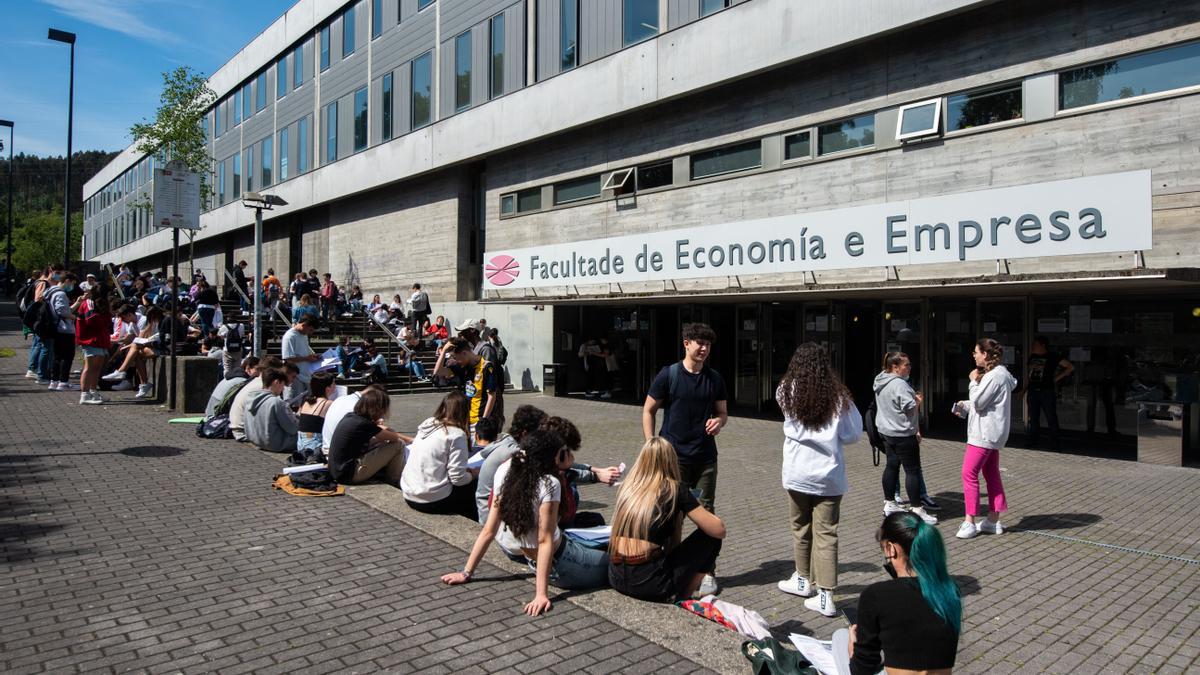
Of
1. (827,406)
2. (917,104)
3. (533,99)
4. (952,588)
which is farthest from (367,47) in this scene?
(952,588)

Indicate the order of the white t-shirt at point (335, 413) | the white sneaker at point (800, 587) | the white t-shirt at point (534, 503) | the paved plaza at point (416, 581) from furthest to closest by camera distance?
the white t-shirt at point (335, 413), the white sneaker at point (800, 587), the white t-shirt at point (534, 503), the paved plaza at point (416, 581)

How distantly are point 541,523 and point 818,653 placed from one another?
5.50 feet

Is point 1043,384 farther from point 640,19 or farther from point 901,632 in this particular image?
point 640,19

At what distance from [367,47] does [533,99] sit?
12.0m

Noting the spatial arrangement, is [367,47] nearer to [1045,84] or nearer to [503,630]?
[1045,84]

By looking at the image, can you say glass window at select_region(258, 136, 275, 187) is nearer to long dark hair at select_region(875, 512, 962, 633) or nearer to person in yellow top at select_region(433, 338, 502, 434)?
person in yellow top at select_region(433, 338, 502, 434)

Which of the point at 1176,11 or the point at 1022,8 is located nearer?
the point at 1176,11

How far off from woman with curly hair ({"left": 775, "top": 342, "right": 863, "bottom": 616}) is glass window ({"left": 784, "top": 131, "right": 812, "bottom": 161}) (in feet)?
35.1

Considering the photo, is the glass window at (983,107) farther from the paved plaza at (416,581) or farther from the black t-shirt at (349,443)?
the black t-shirt at (349,443)

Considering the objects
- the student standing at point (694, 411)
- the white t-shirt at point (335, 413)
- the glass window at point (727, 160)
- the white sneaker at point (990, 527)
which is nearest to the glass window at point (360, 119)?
the glass window at point (727, 160)

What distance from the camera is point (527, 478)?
4629 mm

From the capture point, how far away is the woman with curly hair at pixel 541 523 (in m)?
4.50

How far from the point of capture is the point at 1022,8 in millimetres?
11984

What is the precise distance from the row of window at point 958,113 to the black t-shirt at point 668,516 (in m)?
10.3
